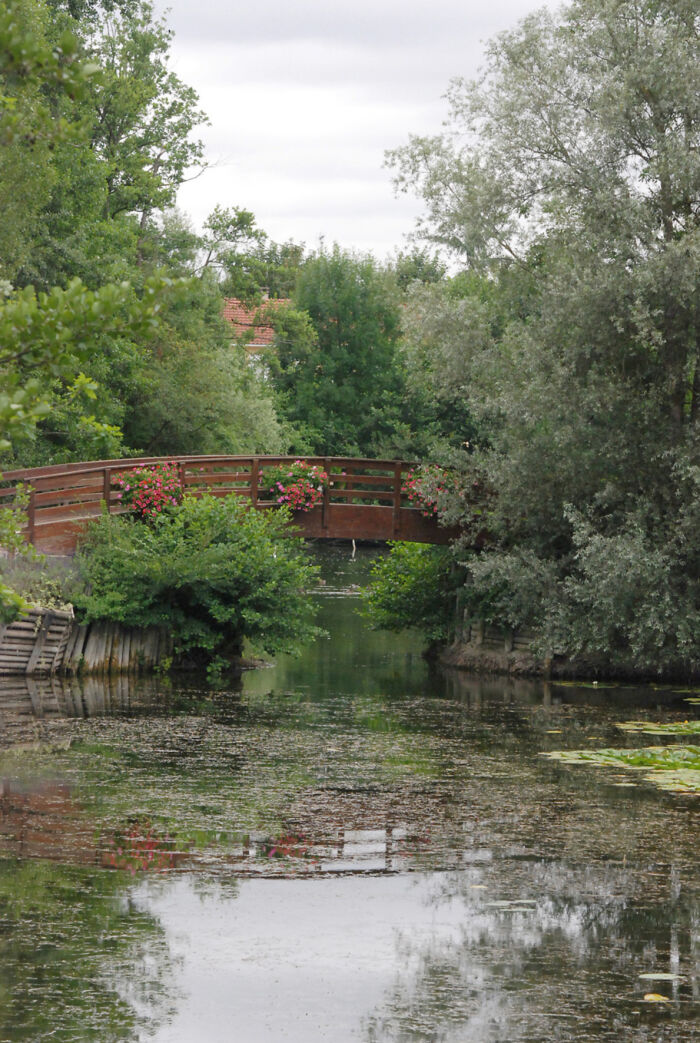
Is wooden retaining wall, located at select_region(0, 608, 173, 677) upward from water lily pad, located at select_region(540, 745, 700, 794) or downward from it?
upward

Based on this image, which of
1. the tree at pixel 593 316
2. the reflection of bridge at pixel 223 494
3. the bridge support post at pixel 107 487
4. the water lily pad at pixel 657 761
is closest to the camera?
the water lily pad at pixel 657 761

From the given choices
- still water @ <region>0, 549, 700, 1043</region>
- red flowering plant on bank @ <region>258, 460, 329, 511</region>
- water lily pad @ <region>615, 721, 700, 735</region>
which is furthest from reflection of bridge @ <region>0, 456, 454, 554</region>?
water lily pad @ <region>615, 721, 700, 735</region>

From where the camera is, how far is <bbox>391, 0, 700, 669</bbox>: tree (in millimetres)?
19281

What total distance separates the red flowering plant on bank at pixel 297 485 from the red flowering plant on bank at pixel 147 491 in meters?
1.89

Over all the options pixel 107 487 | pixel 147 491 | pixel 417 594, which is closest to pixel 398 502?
pixel 417 594

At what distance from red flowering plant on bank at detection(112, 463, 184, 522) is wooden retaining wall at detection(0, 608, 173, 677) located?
1.94 metres

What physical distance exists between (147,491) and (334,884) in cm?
1327

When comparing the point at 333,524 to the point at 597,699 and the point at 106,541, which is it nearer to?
the point at 106,541

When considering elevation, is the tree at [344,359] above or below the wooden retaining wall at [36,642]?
above

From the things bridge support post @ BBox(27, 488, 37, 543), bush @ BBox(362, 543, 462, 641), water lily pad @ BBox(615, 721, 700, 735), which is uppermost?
bridge support post @ BBox(27, 488, 37, 543)

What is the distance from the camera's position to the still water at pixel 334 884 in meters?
6.54

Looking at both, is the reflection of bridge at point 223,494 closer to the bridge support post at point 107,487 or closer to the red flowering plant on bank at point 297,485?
the bridge support post at point 107,487

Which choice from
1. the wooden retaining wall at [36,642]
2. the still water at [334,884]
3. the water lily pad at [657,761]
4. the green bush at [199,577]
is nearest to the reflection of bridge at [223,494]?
the green bush at [199,577]

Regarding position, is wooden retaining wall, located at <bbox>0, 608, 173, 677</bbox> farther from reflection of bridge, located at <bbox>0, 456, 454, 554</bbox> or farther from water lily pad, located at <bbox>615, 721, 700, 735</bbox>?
water lily pad, located at <bbox>615, 721, 700, 735</bbox>
